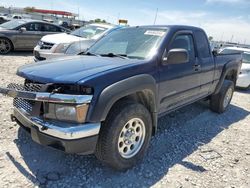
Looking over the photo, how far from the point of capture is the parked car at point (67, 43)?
778 cm

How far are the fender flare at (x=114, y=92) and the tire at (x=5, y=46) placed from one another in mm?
9560

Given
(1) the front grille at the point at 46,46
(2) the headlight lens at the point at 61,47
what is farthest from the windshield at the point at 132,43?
(1) the front grille at the point at 46,46

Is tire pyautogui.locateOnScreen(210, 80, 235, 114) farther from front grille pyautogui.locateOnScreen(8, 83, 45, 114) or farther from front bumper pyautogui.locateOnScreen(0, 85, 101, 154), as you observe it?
front grille pyautogui.locateOnScreen(8, 83, 45, 114)

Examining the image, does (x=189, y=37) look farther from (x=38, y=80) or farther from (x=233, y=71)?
(x=38, y=80)

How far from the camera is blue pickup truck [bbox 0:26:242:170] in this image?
2.81 m

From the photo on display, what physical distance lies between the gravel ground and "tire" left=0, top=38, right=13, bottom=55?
22.7ft

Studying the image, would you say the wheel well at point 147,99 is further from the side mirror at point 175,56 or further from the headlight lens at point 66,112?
the headlight lens at point 66,112

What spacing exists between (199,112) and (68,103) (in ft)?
13.3

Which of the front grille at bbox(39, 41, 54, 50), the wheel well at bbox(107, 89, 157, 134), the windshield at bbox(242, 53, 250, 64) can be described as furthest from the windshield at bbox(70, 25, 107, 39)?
the wheel well at bbox(107, 89, 157, 134)

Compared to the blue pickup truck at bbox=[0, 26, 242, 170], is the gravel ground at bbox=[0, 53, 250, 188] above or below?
below

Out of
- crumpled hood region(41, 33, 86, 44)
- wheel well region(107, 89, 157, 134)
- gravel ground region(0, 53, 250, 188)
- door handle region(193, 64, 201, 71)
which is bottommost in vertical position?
gravel ground region(0, 53, 250, 188)

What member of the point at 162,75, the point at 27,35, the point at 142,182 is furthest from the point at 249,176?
the point at 27,35

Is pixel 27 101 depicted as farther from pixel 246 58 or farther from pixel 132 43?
pixel 246 58

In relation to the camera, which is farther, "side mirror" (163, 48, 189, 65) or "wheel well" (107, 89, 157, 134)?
"side mirror" (163, 48, 189, 65)
